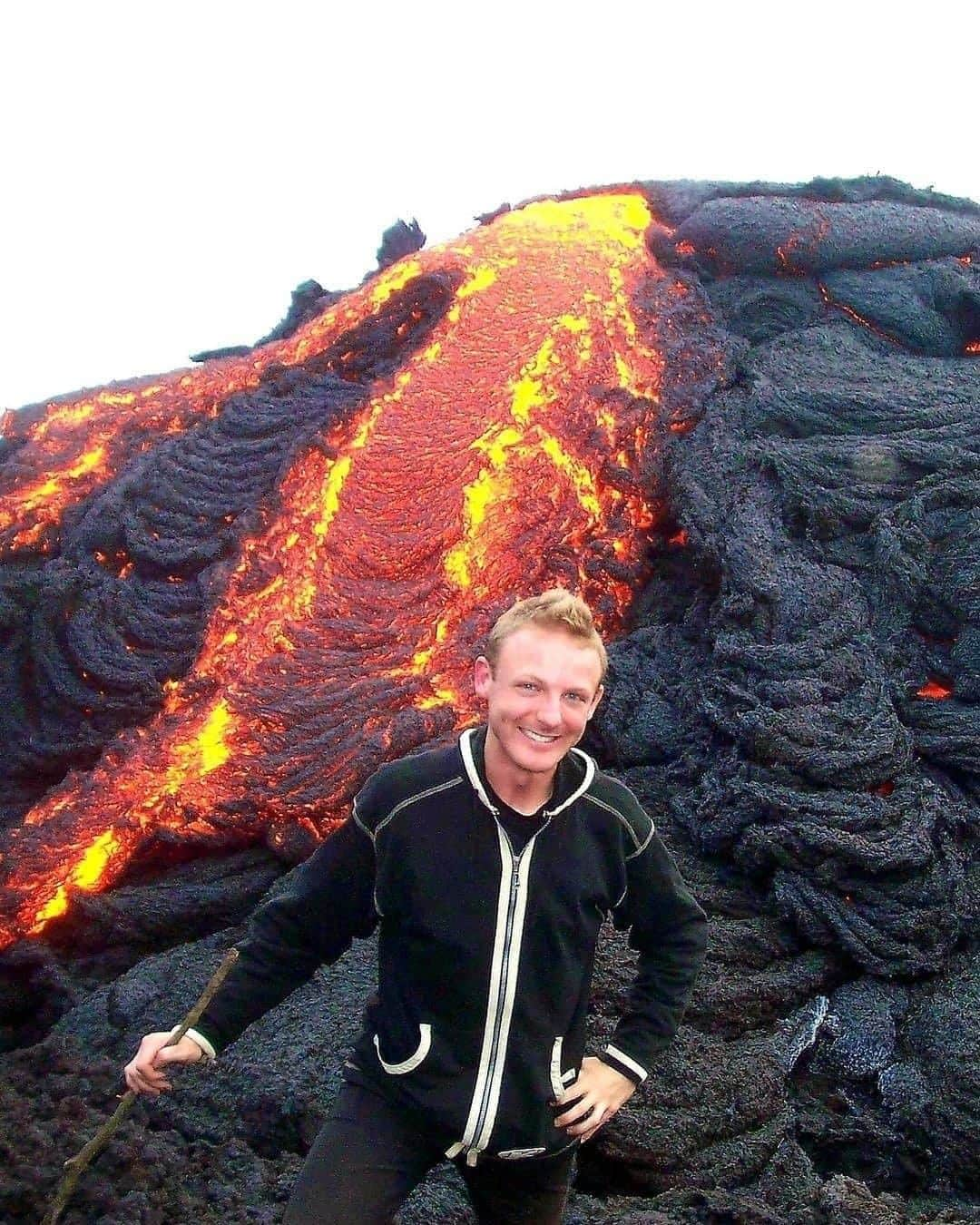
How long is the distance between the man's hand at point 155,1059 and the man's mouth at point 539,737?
32.7 inches

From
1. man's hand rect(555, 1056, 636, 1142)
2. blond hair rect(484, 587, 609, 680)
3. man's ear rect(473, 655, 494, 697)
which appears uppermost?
blond hair rect(484, 587, 609, 680)

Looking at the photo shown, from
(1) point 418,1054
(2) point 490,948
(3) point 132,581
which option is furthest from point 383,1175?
(3) point 132,581

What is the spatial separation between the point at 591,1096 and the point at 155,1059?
79cm

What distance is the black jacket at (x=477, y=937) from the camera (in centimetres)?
196

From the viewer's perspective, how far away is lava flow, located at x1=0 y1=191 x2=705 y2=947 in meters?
4.12

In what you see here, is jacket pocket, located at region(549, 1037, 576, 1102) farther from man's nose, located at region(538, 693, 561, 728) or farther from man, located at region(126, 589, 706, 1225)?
man's nose, located at region(538, 693, 561, 728)

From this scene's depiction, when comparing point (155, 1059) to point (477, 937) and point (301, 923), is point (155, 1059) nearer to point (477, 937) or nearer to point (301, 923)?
point (301, 923)

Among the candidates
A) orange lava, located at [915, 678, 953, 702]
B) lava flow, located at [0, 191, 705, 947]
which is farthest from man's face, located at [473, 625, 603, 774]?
orange lava, located at [915, 678, 953, 702]

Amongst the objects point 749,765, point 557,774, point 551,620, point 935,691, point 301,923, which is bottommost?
point 935,691

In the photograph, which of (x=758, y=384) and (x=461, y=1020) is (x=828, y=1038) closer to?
(x=461, y=1020)

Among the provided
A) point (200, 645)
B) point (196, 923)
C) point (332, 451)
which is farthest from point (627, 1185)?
point (332, 451)

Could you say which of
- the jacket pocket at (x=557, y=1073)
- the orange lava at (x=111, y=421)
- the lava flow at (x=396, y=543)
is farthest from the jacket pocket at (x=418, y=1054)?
the orange lava at (x=111, y=421)

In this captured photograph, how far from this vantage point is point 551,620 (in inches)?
78.4

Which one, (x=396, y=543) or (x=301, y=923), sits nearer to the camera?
(x=301, y=923)
